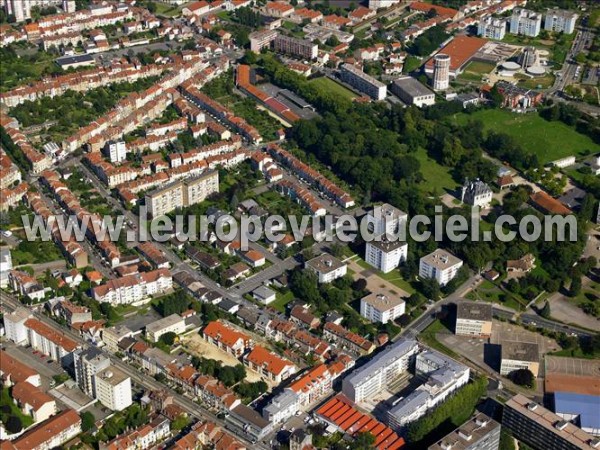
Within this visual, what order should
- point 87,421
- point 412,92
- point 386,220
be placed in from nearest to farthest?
1. point 87,421
2. point 386,220
3. point 412,92

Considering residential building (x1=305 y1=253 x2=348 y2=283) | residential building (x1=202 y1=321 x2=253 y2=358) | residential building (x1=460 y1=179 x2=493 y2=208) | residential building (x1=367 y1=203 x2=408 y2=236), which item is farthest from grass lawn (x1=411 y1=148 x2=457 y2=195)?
residential building (x1=202 y1=321 x2=253 y2=358)

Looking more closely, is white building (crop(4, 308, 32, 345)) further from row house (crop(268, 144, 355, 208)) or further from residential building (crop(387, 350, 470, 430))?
row house (crop(268, 144, 355, 208))

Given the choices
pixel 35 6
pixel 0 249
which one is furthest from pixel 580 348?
pixel 35 6

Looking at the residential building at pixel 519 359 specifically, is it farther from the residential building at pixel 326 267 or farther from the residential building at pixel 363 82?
the residential building at pixel 363 82

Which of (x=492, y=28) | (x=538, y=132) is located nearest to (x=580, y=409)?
(x=538, y=132)

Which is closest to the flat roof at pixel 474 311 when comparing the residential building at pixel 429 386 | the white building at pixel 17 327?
the residential building at pixel 429 386

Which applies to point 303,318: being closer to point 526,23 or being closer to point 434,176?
point 434,176
